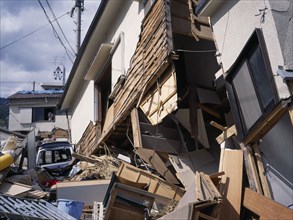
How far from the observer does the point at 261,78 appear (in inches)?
200

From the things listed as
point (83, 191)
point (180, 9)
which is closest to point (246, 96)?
point (180, 9)

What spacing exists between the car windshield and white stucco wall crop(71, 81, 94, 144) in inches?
60.5

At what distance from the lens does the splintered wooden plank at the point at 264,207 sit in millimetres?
4441

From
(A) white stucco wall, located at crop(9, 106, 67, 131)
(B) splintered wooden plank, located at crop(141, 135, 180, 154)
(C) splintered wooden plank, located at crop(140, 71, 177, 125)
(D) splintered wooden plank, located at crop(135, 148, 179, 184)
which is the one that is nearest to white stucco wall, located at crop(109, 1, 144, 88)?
(C) splintered wooden plank, located at crop(140, 71, 177, 125)

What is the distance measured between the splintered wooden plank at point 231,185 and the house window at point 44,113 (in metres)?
32.8

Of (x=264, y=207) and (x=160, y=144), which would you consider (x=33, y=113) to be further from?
(x=264, y=207)

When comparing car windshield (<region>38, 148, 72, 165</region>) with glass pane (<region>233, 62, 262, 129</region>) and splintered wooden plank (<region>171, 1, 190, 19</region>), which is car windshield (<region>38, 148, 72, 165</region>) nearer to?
splintered wooden plank (<region>171, 1, 190, 19</region>)

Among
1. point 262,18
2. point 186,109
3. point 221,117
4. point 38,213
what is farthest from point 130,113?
point 262,18

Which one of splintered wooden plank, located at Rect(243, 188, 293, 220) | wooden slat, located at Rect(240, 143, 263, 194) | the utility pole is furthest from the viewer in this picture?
the utility pole

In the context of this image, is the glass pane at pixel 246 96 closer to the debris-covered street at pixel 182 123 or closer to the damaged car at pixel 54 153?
the debris-covered street at pixel 182 123

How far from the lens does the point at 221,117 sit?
855 cm

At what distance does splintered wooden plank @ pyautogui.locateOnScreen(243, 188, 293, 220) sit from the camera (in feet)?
14.6

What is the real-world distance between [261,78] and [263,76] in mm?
63

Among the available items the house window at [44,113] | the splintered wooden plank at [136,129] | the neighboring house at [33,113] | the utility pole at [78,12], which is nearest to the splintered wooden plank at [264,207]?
the splintered wooden plank at [136,129]
